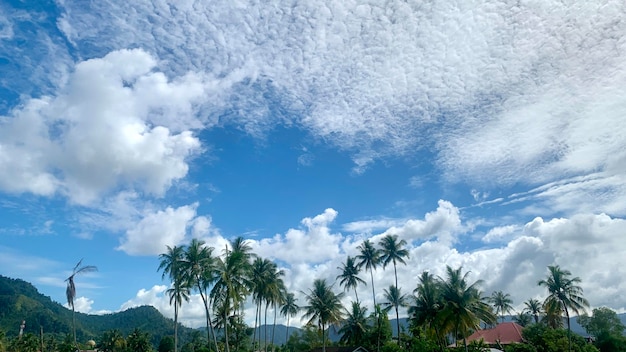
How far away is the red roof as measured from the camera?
69750mm

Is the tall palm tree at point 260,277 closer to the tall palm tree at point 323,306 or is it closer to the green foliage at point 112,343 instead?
the tall palm tree at point 323,306

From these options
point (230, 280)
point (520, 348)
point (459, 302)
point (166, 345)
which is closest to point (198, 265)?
point (230, 280)

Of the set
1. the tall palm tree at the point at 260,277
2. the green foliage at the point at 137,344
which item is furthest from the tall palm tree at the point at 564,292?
the green foliage at the point at 137,344

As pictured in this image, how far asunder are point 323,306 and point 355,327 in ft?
32.9

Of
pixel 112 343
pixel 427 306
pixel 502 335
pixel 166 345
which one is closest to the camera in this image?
pixel 427 306

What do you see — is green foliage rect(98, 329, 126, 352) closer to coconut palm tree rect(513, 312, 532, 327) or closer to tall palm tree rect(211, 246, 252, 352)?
tall palm tree rect(211, 246, 252, 352)

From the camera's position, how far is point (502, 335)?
2852 inches

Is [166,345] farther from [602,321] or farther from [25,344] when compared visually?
[602,321]

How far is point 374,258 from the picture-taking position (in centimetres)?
7506

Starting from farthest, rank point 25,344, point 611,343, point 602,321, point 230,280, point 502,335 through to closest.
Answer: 1. point 25,344
2. point 602,321
3. point 502,335
4. point 611,343
5. point 230,280

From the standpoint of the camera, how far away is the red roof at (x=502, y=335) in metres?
69.8

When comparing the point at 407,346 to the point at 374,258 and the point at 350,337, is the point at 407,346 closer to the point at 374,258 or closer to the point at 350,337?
the point at 350,337

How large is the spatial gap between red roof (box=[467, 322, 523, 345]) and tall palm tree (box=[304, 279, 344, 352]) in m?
21.3

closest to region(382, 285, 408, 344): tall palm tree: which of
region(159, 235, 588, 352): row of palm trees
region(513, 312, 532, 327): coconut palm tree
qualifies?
region(159, 235, 588, 352): row of palm trees
